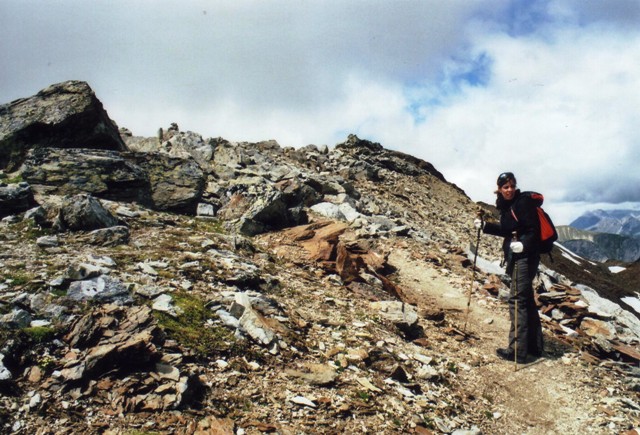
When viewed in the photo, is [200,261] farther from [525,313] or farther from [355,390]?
[525,313]

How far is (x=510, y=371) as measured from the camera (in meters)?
9.36

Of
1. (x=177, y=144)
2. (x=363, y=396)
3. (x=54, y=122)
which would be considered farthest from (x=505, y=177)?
(x=177, y=144)

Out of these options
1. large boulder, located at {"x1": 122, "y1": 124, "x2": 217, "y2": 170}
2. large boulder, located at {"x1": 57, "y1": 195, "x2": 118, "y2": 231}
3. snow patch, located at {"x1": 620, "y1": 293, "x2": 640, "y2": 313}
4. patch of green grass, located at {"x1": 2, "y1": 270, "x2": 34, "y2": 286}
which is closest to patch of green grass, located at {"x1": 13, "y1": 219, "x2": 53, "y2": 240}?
large boulder, located at {"x1": 57, "y1": 195, "x2": 118, "y2": 231}

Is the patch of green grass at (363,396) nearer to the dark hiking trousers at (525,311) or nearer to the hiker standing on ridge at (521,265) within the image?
the hiker standing on ridge at (521,265)

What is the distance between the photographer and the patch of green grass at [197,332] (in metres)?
6.60

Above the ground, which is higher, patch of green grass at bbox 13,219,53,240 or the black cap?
the black cap

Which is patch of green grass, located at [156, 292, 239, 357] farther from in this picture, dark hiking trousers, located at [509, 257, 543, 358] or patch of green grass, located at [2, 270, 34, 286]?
dark hiking trousers, located at [509, 257, 543, 358]

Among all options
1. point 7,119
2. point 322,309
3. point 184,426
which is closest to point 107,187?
point 7,119

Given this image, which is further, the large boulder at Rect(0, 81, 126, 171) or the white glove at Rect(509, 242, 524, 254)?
the large boulder at Rect(0, 81, 126, 171)

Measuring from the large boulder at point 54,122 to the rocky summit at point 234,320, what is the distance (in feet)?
0.25

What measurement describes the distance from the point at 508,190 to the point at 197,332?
830 centimetres

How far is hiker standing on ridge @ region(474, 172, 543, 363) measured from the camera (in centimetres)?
973

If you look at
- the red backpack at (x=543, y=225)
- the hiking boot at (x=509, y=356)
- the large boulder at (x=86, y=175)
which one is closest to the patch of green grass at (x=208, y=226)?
the large boulder at (x=86, y=175)

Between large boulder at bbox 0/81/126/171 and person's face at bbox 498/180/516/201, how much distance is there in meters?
18.2
